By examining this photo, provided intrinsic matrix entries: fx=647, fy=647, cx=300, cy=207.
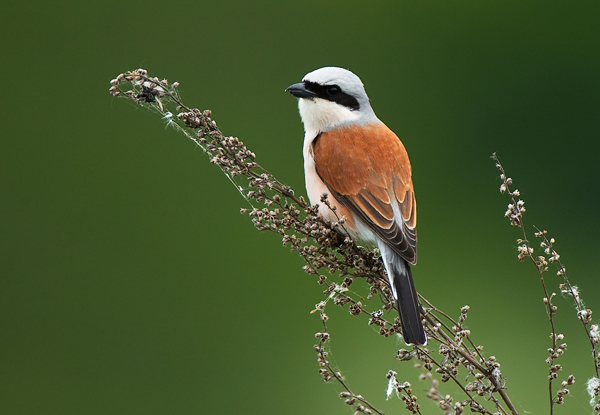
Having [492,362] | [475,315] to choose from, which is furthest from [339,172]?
[475,315]

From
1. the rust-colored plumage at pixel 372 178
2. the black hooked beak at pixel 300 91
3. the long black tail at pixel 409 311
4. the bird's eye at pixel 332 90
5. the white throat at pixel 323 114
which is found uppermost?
the bird's eye at pixel 332 90

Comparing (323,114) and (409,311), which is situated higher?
(323,114)

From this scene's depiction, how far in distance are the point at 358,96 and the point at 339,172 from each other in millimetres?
350

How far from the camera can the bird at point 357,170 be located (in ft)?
5.79

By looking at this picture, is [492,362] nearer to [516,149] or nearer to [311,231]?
[311,231]

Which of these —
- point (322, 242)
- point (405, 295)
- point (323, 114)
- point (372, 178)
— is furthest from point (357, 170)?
point (405, 295)

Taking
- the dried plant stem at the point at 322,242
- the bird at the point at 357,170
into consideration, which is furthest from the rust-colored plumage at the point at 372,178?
the dried plant stem at the point at 322,242

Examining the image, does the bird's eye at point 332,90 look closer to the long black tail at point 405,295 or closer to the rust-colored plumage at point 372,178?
the rust-colored plumage at point 372,178

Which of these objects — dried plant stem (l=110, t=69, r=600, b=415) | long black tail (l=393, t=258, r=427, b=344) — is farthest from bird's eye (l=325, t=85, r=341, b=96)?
long black tail (l=393, t=258, r=427, b=344)

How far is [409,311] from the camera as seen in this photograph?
4.55 feet

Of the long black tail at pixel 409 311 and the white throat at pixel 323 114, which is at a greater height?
the white throat at pixel 323 114

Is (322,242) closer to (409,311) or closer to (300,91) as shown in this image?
(409,311)

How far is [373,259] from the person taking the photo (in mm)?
1744

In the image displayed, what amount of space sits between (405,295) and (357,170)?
538 mm
